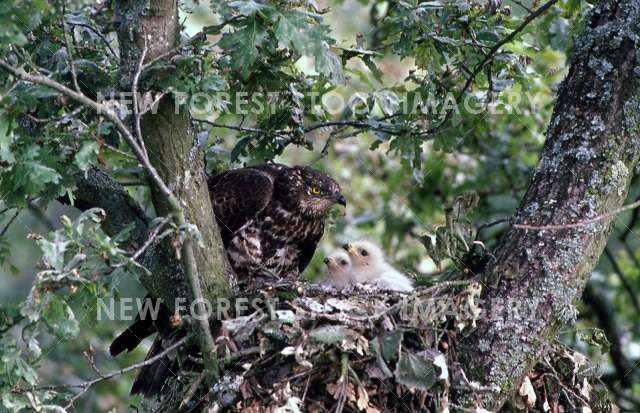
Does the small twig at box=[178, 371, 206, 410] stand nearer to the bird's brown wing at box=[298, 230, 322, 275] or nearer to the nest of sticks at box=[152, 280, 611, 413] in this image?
the nest of sticks at box=[152, 280, 611, 413]

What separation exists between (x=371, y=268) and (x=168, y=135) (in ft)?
7.32

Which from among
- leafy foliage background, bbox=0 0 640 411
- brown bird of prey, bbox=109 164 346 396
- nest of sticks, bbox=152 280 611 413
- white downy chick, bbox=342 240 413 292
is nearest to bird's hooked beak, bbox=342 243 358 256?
white downy chick, bbox=342 240 413 292

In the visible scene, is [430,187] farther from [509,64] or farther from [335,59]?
[335,59]

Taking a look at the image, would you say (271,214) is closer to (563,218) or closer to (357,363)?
(357,363)

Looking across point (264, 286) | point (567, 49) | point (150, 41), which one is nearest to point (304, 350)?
point (264, 286)

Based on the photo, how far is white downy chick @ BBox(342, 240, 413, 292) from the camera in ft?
19.2

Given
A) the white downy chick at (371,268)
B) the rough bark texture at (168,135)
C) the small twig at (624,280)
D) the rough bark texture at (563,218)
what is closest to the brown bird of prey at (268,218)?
the white downy chick at (371,268)

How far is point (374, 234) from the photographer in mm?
8695

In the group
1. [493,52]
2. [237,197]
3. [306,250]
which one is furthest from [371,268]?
[493,52]

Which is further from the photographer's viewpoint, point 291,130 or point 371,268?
point 371,268

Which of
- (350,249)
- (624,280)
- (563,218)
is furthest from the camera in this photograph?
(624,280)

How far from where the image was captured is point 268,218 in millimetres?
6168

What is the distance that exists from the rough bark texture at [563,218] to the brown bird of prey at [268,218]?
1684 millimetres

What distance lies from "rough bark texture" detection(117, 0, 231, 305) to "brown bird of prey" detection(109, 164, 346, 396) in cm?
99
